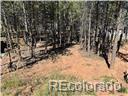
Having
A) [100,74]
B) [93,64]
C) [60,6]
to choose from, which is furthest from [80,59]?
[60,6]

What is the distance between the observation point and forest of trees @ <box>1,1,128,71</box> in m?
33.0

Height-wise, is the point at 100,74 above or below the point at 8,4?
below

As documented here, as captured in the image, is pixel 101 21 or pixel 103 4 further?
pixel 101 21

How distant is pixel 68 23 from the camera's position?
A: 183 ft

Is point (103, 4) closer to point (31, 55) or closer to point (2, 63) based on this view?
point (31, 55)

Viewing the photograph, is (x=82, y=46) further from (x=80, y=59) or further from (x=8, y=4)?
(x=8, y=4)

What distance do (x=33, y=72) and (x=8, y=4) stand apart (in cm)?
1309

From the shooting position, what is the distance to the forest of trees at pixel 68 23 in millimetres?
33031

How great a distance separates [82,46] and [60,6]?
37.1 feet

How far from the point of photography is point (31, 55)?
113ft

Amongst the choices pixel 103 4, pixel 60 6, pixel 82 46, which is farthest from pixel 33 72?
pixel 60 6

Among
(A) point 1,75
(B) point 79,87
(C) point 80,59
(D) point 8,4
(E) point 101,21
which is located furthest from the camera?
(E) point 101,21

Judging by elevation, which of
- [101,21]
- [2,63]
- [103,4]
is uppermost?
[103,4]

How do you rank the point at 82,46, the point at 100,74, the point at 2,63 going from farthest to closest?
1. the point at 82,46
2. the point at 2,63
3. the point at 100,74
